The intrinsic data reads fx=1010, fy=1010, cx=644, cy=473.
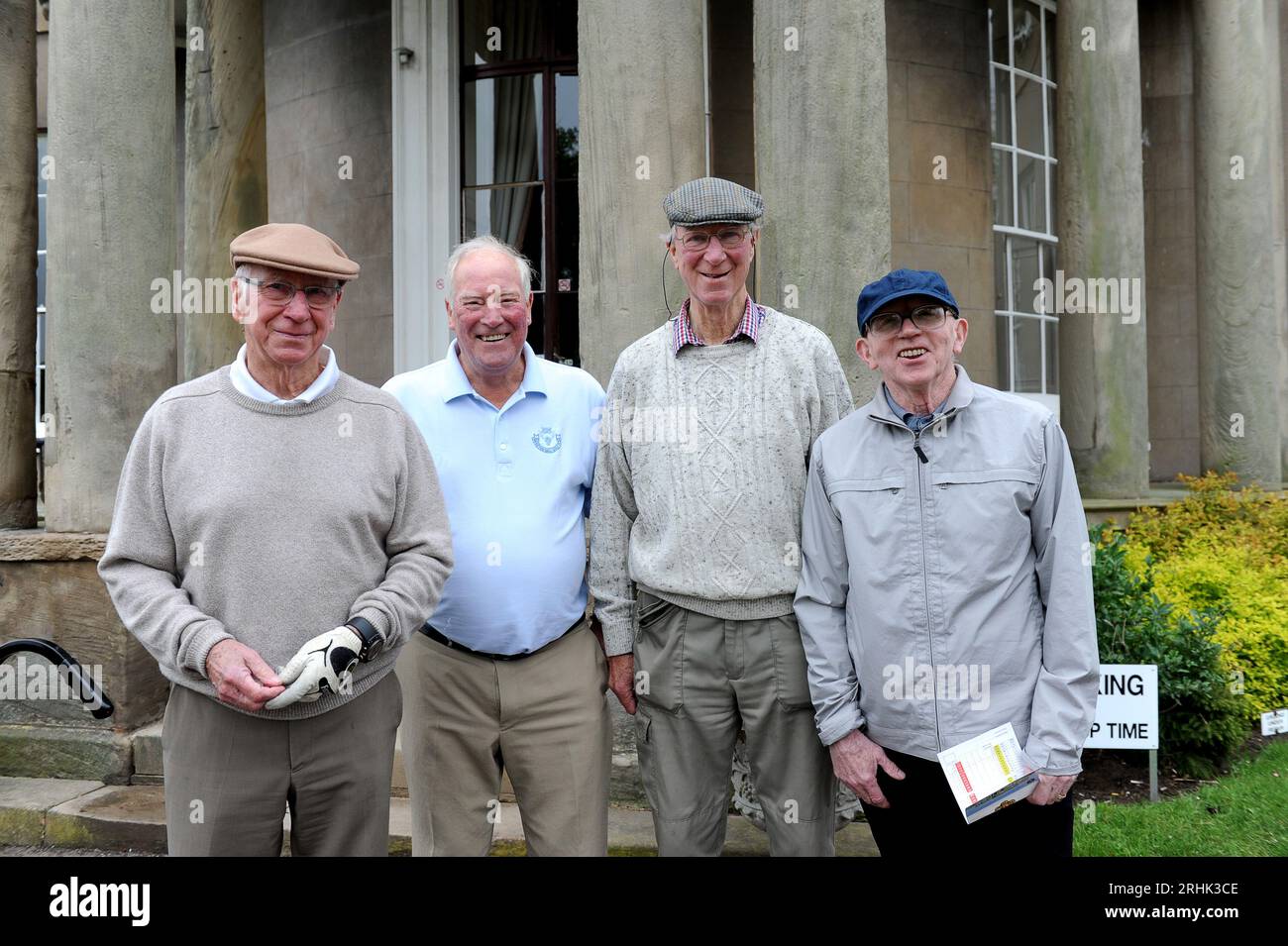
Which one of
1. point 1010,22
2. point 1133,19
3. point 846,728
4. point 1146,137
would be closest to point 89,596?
point 846,728

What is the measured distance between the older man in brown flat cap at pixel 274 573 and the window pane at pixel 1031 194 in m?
8.80

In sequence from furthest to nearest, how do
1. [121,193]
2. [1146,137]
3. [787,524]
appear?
[1146,137]
[121,193]
[787,524]

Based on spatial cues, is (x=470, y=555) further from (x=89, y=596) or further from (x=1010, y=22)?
(x=1010, y=22)

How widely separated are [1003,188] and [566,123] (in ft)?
14.0

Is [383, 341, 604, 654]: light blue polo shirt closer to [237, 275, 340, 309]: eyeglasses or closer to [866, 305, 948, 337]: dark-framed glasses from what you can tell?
[237, 275, 340, 309]: eyeglasses

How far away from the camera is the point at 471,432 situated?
3.00 m

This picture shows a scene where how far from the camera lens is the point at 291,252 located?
2543mm

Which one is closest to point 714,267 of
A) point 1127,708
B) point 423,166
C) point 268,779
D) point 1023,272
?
point 268,779

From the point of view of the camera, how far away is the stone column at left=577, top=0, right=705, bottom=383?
186 inches

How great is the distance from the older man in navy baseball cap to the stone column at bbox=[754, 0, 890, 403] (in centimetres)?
193

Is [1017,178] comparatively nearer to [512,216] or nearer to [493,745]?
[512,216]

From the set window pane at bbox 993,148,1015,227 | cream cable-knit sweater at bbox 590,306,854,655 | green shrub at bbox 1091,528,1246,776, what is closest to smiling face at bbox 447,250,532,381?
cream cable-knit sweater at bbox 590,306,854,655

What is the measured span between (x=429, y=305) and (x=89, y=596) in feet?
12.9

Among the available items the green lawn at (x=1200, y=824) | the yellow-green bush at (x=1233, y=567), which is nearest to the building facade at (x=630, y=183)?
the yellow-green bush at (x=1233, y=567)
